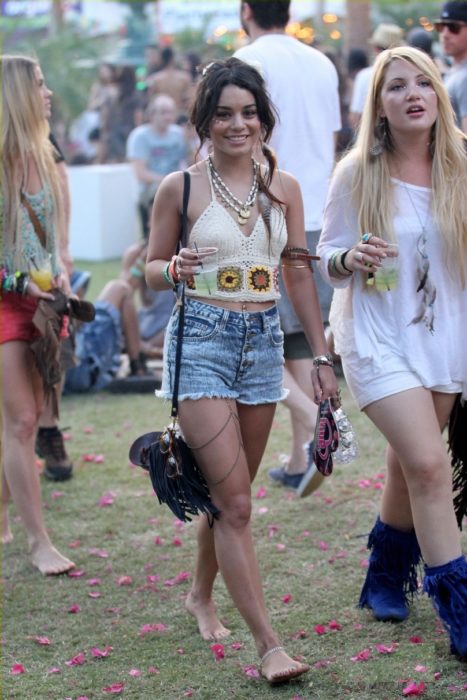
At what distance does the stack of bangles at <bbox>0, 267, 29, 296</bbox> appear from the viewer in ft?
15.5

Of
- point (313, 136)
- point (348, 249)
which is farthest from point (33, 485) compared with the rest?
point (313, 136)

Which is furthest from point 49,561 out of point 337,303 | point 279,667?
point 337,303

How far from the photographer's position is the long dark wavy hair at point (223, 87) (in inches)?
144

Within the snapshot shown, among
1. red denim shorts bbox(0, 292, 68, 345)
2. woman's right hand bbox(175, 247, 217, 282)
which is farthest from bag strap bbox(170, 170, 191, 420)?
red denim shorts bbox(0, 292, 68, 345)

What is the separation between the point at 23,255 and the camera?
4.80 m

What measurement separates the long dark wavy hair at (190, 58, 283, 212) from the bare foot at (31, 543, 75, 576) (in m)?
2.01

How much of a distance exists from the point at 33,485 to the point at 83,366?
10.5 ft

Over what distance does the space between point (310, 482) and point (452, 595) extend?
1728 millimetres

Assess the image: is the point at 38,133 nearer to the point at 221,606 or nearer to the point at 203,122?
the point at 203,122

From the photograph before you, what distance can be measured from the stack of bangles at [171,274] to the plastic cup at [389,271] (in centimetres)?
68

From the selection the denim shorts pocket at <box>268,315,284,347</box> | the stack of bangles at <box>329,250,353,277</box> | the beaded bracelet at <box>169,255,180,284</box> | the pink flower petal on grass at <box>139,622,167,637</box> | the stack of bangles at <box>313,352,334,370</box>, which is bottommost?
the pink flower petal on grass at <box>139,622,167,637</box>

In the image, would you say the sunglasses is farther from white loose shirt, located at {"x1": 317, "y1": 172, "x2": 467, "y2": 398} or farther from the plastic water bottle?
the plastic water bottle

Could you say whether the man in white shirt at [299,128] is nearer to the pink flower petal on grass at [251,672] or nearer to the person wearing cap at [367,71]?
the pink flower petal on grass at [251,672]

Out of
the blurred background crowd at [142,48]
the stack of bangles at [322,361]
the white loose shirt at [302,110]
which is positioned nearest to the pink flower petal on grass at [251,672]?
the stack of bangles at [322,361]
